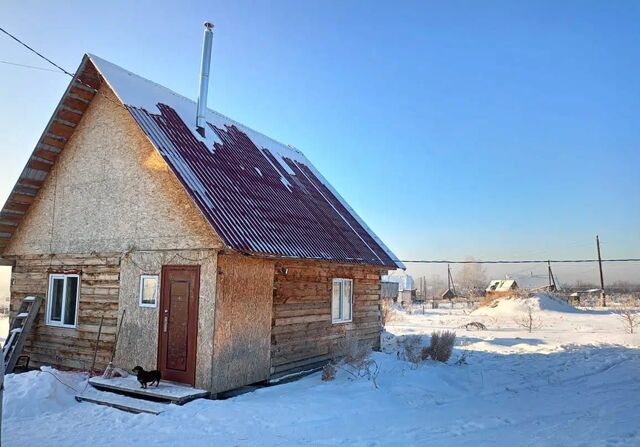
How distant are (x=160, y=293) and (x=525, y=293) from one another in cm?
3608

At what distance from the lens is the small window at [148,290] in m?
10.6

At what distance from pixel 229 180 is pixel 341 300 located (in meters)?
4.71

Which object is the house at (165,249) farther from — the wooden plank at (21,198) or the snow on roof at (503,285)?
the snow on roof at (503,285)

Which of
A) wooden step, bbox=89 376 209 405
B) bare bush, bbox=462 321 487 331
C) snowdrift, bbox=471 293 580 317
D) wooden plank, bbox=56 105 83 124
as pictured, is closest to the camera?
wooden step, bbox=89 376 209 405

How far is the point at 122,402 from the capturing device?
9.05 metres

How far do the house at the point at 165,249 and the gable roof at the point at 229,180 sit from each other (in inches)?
1.8

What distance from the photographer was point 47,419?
27.1 feet

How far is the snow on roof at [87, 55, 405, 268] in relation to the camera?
1049cm

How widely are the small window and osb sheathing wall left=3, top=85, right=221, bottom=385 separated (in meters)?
0.14

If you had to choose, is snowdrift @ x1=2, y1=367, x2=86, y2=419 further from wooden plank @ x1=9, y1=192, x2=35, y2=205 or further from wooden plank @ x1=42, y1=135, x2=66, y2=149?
wooden plank @ x1=42, y1=135, x2=66, y2=149

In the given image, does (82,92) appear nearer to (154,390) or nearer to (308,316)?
(154,390)

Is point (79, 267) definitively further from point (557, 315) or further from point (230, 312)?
point (557, 315)

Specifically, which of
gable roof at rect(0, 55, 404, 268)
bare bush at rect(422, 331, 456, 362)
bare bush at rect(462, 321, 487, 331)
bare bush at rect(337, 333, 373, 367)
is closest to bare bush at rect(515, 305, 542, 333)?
bare bush at rect(462, 321, 487, 331)

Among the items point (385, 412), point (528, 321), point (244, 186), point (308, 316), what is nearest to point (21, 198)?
point (244, 186)
